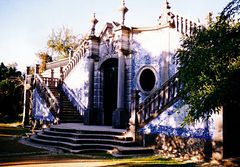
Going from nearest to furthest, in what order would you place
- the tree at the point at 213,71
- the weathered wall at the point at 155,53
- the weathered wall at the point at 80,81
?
the tree at the point at 213,71
the weathered wall at the point at 155,53
the weathered wall at the point at 80,81

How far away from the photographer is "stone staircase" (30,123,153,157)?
35.0 ft

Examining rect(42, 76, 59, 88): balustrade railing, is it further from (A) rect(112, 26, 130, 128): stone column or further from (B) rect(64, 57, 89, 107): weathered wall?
(A) rect(112, 26, 130, 128): stone column

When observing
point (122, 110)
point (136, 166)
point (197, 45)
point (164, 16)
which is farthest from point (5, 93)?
point (197, 45)

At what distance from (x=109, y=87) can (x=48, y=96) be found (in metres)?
4.58

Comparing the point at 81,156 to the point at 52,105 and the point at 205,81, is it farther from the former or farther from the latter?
the point at 52,105

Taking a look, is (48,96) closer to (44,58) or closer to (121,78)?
(121,78)

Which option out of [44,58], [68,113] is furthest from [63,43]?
[68,113]

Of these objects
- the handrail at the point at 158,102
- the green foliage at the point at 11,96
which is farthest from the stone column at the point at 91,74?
the green foliage at the point at 11,96

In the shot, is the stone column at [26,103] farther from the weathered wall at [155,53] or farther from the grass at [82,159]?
the grass at [82,159]

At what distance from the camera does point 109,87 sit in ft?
56.6

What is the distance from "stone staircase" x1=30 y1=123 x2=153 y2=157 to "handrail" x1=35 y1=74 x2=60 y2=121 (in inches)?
198

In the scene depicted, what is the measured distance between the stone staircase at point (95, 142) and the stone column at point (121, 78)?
7.60 feet

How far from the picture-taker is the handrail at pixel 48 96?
18172 mm

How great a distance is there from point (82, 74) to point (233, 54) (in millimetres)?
14447
